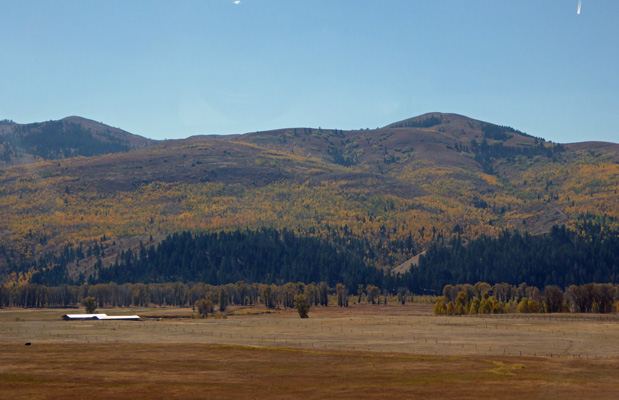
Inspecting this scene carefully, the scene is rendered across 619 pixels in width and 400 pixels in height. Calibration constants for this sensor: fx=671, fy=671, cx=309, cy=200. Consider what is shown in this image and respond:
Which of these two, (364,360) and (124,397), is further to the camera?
(364,360)

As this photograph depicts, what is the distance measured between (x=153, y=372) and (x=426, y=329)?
62308 mm

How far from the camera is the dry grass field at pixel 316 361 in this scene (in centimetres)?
6469

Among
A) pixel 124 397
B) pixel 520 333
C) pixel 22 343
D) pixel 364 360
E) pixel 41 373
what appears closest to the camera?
pixel 124 397

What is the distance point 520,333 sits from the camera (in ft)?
371

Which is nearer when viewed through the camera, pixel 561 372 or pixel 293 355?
pixel 561 372

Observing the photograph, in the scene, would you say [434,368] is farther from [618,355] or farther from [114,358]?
[114,358]

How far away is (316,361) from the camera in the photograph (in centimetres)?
8325

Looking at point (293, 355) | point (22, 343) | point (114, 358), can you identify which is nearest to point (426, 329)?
point (293, 355)

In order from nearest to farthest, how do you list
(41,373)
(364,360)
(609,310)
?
1. (41,373)
2. (364,360)
3. (609,310)

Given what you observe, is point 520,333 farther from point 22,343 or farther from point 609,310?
point 22,343

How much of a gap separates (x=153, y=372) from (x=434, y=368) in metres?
31.9

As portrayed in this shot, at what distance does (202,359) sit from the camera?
85.1 meters

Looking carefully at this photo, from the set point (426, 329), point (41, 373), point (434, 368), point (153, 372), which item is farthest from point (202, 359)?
point (426, 329)

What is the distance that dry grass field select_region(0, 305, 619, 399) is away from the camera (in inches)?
2547
